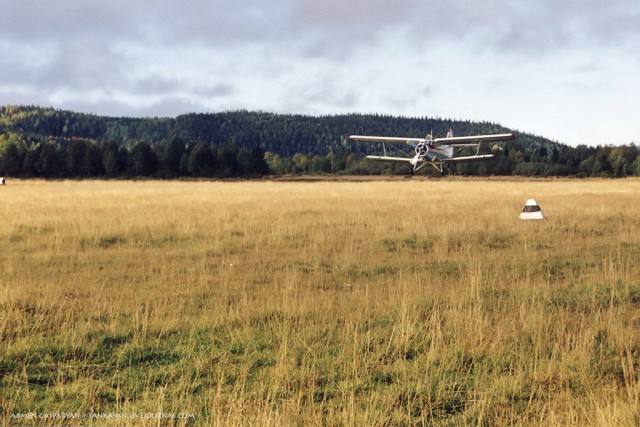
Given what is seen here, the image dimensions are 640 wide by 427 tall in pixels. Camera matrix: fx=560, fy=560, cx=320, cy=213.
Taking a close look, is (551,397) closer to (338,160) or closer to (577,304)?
(577,304)

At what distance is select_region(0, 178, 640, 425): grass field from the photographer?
4379 millimetres

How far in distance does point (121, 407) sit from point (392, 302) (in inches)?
160

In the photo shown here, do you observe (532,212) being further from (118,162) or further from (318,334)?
(118,162)

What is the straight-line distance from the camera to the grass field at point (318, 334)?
438 cm

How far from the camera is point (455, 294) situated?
26.2 ft

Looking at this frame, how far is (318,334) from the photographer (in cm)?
621

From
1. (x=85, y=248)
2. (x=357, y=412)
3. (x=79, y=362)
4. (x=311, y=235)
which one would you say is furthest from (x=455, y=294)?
(x=85, y=248)

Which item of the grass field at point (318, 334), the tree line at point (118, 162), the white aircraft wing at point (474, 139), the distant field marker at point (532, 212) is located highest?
the white aircraft wing at point (474, 139)

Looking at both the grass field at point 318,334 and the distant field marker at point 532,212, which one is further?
the distant field marker at point 532,212

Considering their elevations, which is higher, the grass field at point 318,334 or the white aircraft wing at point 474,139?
the white aircraft wing at point 474,139

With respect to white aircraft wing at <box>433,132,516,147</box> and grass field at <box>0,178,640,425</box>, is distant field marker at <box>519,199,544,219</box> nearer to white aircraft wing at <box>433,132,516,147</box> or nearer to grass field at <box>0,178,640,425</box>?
grass field at <box>0,178,640,425</box>

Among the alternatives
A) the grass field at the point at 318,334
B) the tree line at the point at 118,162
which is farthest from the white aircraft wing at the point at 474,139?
the tree line at the point at 118,162

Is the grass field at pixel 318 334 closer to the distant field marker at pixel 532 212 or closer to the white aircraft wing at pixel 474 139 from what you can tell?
the distant field marker at pixel 532 212

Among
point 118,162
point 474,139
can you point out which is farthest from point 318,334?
point 118,162
